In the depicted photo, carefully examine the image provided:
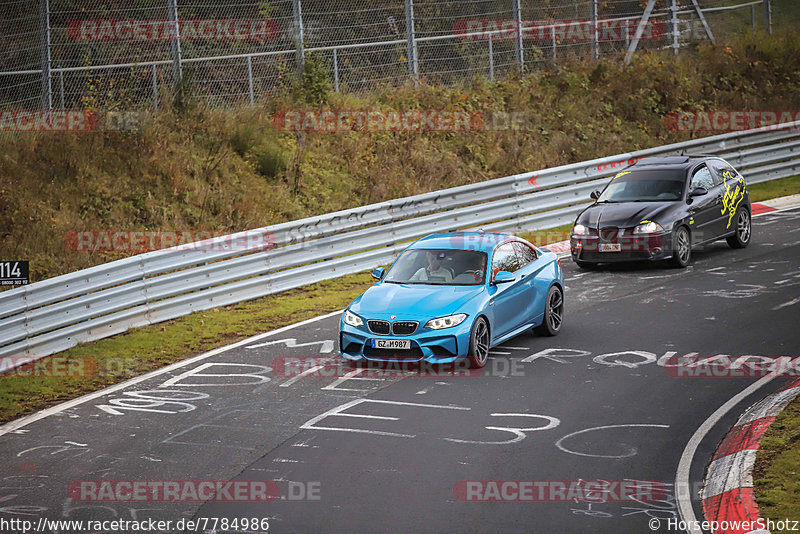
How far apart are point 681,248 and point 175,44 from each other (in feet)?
38.9

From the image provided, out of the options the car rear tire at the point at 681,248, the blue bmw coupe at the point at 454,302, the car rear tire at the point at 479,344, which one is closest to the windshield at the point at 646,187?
the car rear tire at the point at 681,248

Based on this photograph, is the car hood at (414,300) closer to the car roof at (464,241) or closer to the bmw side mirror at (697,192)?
the car roof at (464,241)

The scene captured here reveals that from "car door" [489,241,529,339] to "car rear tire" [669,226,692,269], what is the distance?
200 inches

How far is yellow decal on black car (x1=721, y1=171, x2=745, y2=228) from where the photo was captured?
60.8 ft

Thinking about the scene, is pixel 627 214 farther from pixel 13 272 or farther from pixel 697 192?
pixel 13 272

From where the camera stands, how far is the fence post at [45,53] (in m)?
19.9

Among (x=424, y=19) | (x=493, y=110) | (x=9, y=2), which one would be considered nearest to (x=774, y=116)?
(x=493, y=110)

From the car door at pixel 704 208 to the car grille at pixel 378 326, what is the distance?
8.12m

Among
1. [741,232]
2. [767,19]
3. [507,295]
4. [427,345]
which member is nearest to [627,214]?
[741,232]

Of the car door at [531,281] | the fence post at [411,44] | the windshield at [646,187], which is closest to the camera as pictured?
the car door at [531,281]

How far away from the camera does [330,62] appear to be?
82.3ft

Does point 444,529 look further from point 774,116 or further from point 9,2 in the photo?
point 774,116

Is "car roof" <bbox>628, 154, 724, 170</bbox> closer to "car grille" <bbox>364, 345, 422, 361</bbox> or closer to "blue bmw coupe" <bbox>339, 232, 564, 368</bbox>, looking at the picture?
"blue bmw coupe" <bbox>339, 232, 564, 368</bbox>

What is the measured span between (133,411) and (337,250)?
24.7 feet
